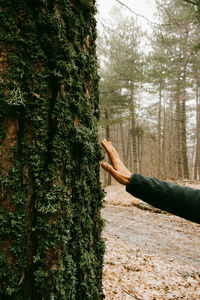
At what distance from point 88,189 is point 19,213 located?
1.64 ft

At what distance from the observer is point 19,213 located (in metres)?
0.98

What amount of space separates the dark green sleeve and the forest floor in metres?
0.96

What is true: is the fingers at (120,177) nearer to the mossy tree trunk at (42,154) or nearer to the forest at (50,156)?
the forest at (50,156)

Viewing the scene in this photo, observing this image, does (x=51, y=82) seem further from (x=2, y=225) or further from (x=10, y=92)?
(x=2, y=225)

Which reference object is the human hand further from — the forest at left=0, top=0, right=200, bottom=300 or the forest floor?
the forest floor

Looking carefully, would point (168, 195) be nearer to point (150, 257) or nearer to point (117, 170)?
point (117, 170)

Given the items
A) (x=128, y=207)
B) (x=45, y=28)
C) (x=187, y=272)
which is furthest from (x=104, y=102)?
(x=45, y=28)

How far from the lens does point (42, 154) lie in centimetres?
106

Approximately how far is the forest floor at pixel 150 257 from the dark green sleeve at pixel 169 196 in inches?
37.9

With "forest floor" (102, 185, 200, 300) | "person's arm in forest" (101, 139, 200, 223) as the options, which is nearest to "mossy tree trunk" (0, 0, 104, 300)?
"person's arm in forest" (101, 139, 200, 223)

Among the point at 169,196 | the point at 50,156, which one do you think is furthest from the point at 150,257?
the point at 50,156

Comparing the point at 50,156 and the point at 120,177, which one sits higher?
the point at 50,156

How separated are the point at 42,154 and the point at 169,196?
0.88 m

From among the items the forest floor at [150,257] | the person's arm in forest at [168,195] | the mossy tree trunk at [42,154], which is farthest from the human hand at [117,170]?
the forest floor at [150,257]
